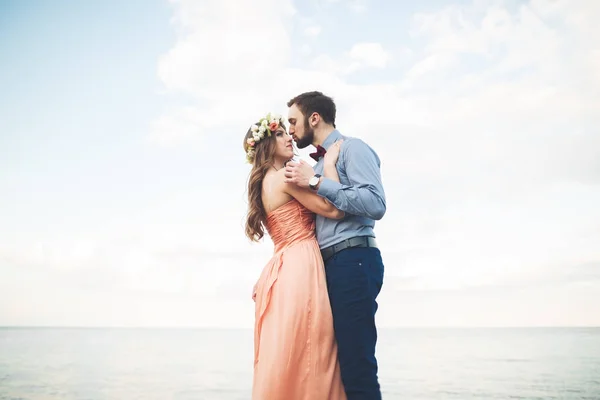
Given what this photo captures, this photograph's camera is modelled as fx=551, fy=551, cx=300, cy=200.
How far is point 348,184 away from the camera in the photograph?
3.19m

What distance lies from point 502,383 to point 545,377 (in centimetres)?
192

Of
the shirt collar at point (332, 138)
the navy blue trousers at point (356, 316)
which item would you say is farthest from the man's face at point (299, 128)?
the navy blue trousers at point (356, 316)

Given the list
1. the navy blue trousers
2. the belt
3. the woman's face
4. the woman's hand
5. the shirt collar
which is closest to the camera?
the navy blue trousers

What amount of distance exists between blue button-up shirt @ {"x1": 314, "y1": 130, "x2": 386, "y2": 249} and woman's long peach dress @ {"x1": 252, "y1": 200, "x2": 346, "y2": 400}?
0.17 m

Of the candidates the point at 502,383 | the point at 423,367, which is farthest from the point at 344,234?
the point at 423,367

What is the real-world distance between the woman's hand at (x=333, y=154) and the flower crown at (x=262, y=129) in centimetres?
45

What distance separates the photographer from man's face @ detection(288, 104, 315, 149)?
11.5ft

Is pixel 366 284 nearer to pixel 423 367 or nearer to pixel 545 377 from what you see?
pixel 545 377

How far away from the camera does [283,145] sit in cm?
357

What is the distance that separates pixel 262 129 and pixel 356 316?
137 cm

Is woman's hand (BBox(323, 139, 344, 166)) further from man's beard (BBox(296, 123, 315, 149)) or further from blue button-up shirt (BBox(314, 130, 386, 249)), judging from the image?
man's beard (BBox(296, 123, 315, 149))

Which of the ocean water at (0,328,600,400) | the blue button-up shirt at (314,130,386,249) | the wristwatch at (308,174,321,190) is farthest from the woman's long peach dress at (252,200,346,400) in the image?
the ocean water at (0,328,600,400)

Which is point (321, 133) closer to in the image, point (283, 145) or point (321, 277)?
point (283, 145)

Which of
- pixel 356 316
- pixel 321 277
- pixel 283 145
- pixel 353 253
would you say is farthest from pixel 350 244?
pixel 283 145
